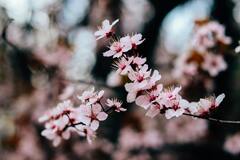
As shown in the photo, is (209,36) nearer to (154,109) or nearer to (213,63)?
(213,63)

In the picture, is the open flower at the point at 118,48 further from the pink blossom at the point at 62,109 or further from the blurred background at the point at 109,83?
the blurred background at the point at 109,83

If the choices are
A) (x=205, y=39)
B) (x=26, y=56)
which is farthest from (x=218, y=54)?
(x=26, y=56)

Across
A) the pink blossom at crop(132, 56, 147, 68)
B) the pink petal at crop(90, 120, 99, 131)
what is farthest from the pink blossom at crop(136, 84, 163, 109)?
the pink petal at crop(90, 120, 99, 131)

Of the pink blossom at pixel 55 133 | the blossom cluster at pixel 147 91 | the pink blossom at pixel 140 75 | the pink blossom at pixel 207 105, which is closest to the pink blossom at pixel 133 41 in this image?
the blossom cluster at pixel 147 91

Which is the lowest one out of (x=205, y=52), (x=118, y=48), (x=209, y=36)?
(x=118, y=48)

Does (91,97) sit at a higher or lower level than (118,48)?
lower

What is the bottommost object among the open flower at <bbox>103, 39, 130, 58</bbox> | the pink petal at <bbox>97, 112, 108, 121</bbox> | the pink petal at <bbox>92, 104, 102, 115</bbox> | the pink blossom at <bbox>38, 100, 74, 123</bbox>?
the pink petal at <bbox>97, 112, 108, 121</bbox>

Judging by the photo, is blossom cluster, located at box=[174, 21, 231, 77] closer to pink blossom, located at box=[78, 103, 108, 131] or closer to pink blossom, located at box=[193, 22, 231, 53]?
pink blossom, located at box=[193, 22, 231, 53]

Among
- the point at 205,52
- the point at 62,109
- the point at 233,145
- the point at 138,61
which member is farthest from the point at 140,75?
Result: the point at 233,145

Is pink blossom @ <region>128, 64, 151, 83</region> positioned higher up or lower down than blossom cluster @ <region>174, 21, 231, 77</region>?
lower down
